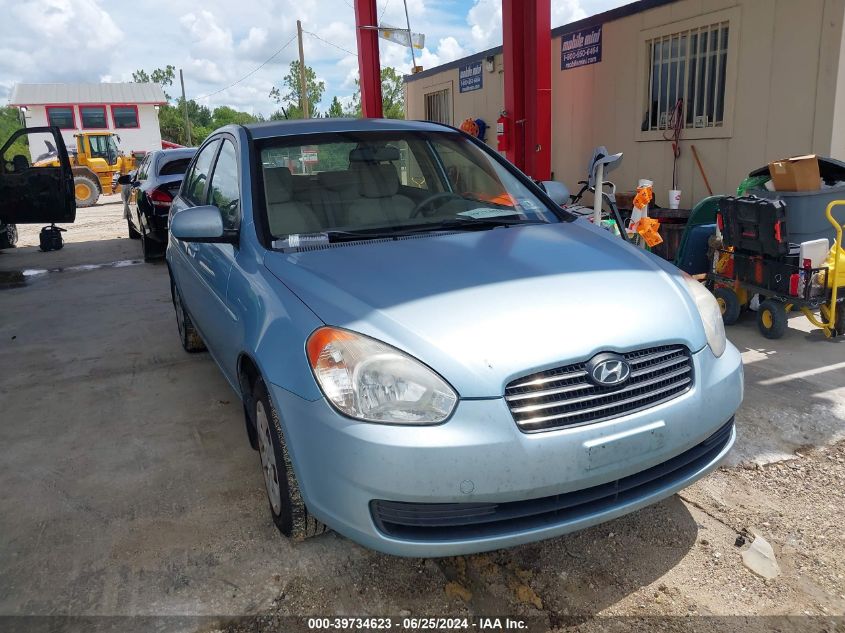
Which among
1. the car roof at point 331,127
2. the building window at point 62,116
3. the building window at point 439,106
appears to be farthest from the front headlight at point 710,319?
the building window at point 62,116

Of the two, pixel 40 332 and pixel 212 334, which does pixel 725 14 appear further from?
pixel 40 332

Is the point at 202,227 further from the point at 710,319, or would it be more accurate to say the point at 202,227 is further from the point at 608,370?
the point at 710,319

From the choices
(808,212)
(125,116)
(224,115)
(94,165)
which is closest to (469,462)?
(808,212)

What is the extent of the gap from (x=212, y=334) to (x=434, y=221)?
1.31 m

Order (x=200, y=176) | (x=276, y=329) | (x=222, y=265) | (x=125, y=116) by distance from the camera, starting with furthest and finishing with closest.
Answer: (x=125, y=116) < (x=200, y=176) < (x=222, y=265) < (x=276, y=329)

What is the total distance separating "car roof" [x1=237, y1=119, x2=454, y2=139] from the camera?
11.0 feet

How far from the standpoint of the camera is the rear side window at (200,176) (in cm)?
397

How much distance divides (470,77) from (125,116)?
40727 millimetres

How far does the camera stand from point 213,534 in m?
2.65

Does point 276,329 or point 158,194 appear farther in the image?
point 158,194

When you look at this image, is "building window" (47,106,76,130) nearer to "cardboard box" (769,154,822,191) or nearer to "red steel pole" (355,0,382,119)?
"red steel pole" (355,0,382,119)

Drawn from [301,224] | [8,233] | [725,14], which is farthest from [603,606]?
[8,233]

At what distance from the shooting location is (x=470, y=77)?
1173cm

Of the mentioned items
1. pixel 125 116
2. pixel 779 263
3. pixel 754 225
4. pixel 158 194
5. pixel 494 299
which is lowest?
pixel 779 263
